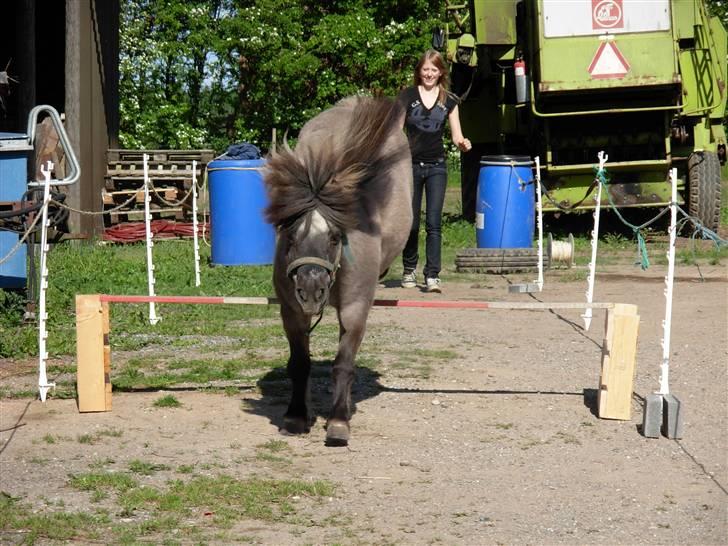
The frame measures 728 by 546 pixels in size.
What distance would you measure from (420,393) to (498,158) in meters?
6.84

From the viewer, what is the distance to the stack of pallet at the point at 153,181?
58.4 ft

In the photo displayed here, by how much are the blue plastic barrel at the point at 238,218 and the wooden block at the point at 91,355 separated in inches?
255

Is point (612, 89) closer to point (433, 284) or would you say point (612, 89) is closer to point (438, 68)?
point (433, 284)

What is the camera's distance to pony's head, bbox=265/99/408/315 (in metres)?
5.96

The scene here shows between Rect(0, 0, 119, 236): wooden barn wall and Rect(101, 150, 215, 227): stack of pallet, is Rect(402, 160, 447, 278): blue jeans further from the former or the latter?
Rect(101, 150, 215, 227): stack of pallet

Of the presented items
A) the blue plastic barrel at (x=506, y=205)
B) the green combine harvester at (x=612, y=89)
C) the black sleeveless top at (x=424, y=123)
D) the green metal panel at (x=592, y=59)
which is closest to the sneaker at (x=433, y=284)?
the black sleeveless top at (x=424, y=123)

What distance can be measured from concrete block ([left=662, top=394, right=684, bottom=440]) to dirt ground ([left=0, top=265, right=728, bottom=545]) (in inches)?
3.3

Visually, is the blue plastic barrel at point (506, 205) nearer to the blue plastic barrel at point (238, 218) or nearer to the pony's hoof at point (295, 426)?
the blue plastic barrel at point (238, 218)

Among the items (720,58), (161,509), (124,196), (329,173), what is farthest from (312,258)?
(124,196)

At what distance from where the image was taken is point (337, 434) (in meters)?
6.23

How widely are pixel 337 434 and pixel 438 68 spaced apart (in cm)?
477

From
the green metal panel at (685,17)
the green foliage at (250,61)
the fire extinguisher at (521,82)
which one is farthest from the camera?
the green foliage at (250,61)

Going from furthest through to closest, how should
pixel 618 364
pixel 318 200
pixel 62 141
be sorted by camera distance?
pixel 62 141 → pixel 618 364 → pixel 318 200

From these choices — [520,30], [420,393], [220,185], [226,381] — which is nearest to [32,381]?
[226,381]
